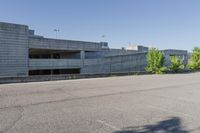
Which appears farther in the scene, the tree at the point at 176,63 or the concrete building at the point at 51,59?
the tree at the point at 176,63

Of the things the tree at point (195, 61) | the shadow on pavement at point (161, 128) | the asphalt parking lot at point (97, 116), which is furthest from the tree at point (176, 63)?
the shadow on pavement at point (161, 128)

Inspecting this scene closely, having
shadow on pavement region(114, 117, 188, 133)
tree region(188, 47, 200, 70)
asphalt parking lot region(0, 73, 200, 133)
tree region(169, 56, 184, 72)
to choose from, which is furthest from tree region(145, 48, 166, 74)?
shadow on pavement region(114, 117, 188, 133)

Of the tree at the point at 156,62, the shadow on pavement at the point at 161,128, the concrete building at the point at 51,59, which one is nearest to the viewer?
the shadow on pavement at the point at 161,128

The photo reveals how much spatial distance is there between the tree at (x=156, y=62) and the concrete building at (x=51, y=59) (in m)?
9.71

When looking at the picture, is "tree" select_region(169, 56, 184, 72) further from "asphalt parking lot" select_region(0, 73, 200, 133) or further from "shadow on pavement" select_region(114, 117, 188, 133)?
"shadow on pavement" select_region(114, 117, 188, 133)

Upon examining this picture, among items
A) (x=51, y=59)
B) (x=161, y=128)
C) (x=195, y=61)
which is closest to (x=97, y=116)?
(x=161, y=128)

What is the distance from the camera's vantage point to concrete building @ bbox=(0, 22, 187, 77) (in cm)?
2700

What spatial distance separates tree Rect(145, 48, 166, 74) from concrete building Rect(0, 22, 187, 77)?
31.9 feet

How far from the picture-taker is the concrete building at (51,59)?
2700cm

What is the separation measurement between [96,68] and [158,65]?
1149 centimetres

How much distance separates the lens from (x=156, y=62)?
91.1 feet

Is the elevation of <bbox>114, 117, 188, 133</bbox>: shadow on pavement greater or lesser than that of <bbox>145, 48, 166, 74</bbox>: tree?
lesser

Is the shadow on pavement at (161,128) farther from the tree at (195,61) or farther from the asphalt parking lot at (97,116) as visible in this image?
the tree at (195,61)

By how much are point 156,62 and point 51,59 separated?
15352 mm
